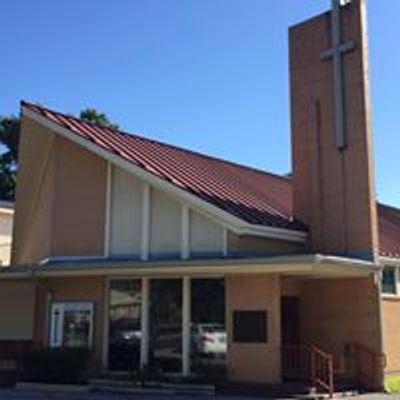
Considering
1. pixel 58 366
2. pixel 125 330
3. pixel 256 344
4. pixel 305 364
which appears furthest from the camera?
pixel 125 330

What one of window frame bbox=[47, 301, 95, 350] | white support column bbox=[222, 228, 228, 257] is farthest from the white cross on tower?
window frame bbox=[47, 301, 95, 350]

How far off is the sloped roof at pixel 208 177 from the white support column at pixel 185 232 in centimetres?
59

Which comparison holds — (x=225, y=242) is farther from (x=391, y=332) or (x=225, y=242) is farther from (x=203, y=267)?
(x=391, y=332)

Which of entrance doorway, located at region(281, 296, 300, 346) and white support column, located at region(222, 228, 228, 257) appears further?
entrance doorway, located at region(281, 296, 300, 346)

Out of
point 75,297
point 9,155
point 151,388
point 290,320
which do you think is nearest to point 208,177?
point 290,320

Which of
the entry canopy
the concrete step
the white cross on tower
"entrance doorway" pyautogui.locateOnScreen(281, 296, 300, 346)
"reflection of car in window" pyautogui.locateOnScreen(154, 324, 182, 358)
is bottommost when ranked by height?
the concrete step

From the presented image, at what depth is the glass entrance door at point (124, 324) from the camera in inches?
768

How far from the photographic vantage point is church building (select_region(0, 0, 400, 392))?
18.3 metres

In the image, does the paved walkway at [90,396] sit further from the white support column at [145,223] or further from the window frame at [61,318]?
the white support column at [145,223]

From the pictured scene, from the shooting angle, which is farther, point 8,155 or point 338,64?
point 8,155

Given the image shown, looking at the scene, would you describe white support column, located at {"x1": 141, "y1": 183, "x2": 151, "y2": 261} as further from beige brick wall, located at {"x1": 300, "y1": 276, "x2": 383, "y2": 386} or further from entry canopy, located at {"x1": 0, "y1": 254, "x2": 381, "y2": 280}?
beige brick wall, located at {"x1": 300, "y1": 276, "x2": 383, "y2": 386}

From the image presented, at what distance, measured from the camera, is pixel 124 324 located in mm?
19781

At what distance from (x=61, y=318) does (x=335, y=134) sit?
352 inches

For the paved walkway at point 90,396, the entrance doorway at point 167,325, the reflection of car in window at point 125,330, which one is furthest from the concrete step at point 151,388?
the reflection of car in window at point 125,330
